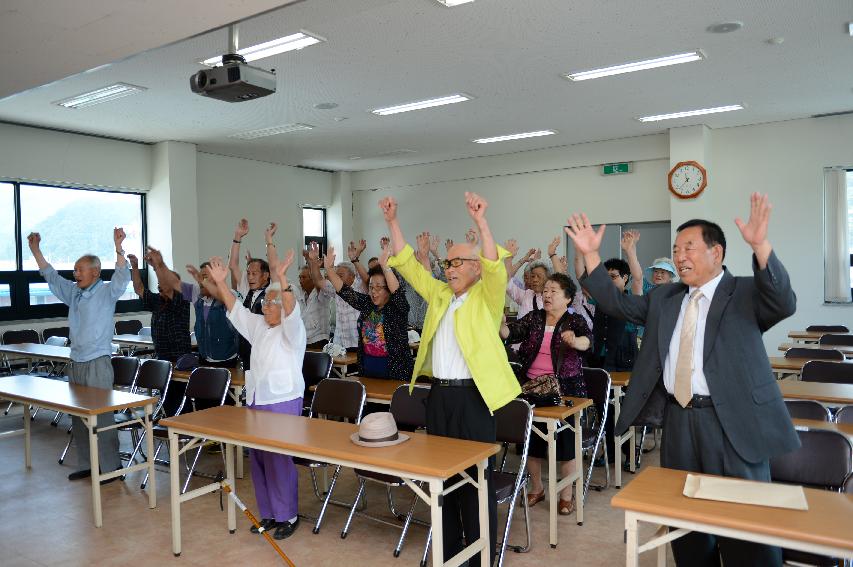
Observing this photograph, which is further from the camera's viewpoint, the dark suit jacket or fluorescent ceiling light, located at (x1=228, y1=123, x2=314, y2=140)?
fluorescent ceiling light, located at (x1=228, y1=123, x2=314, y2=140)

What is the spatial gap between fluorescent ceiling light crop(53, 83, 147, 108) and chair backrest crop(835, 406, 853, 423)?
6.92 metres

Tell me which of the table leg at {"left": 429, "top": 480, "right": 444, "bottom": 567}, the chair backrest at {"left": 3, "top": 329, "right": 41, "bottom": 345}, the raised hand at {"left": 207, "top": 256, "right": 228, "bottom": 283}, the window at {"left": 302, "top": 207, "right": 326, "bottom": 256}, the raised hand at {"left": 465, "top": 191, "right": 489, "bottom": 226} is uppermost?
the window at {"left": 302, "top": 207, "right": 326, "bottom": 256}

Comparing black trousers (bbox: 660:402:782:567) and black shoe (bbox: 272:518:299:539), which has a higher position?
black trousers (bbox: 660:402:782:567)

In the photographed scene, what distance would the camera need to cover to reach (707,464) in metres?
2.42

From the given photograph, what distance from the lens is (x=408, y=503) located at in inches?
175

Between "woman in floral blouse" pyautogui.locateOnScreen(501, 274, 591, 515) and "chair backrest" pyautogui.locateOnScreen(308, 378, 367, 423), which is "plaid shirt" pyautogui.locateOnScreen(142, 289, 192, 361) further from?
"woman in floral blouse" pyautogui.locateOnScreen(501, 274, 591, 515)

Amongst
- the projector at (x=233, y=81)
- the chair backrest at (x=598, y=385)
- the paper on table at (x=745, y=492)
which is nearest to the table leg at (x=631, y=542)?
the paper on table at (x=745, y=492)

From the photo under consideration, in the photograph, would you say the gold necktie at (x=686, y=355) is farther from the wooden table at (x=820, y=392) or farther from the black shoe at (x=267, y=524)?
the black shoe at (x=267, y=524)

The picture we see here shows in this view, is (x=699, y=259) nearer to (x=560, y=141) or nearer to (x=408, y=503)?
(x=408, y=503)

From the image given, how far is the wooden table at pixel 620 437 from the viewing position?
4750mm

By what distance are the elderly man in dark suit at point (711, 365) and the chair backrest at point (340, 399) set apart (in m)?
2.04

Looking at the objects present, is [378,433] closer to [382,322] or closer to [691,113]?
[382,322]

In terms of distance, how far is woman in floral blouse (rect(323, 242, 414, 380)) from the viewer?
15.8 ft

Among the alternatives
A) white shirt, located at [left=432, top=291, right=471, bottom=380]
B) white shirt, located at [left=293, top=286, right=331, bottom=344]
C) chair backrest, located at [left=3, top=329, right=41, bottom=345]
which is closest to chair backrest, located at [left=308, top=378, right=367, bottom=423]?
white shirt, located at [left=432, top=291, right=471, bottom=380]
